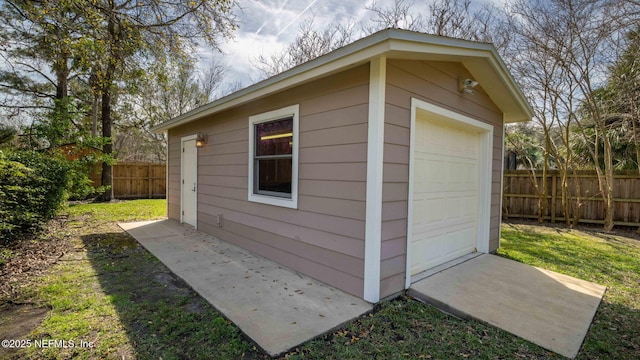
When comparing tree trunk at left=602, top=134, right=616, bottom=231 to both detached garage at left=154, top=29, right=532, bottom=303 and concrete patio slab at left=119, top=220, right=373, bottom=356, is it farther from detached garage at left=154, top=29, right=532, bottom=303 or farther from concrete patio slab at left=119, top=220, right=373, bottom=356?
concrete patio slab at left=119, top=220, right=373, bottom=356

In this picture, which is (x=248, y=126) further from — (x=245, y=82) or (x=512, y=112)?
(x=245, y=82)

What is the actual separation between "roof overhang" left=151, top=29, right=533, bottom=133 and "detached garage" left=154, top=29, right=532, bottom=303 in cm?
2

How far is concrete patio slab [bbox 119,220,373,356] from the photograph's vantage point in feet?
7.86

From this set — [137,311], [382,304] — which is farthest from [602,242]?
[137,311]

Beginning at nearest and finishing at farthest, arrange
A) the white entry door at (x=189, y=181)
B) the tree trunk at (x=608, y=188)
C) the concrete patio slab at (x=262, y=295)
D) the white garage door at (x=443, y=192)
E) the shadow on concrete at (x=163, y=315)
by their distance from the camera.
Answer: the shadow on concrete at (x=163, y=315), the concrete patio slab at (x=262, y=295), the white garage door at (x=443, y=192), the white entry door at (x=189, y=181), the tree trunk at (x=608, y=188)

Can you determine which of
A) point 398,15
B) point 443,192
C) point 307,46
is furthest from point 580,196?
point 307,46

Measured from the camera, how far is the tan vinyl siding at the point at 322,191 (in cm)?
299

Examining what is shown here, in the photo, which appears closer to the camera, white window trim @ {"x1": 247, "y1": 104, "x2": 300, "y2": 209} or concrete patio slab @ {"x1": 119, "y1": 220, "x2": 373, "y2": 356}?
concrete patio slab @ {"x1": 119, "y1": 220, "x2": 373, "y2": 356}

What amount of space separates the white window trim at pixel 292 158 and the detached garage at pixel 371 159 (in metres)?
0.02

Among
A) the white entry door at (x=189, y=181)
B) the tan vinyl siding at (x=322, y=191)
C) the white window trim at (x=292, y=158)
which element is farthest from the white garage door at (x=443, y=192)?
the white entry door at (x=189, y=181)

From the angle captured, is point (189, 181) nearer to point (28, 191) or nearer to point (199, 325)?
point (28, 191)

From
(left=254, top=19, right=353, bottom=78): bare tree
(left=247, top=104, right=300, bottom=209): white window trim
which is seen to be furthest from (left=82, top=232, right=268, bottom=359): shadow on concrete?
(left=254, top=19, right=353, bottom=78): bare tree

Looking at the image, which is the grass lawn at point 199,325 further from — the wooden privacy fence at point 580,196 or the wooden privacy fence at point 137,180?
the wooden privacy fence at point 137,180

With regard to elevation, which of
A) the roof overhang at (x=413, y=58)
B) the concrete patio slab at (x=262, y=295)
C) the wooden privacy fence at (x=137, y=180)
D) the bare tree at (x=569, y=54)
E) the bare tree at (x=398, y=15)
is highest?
the bare tree at (x=398, y=15)
